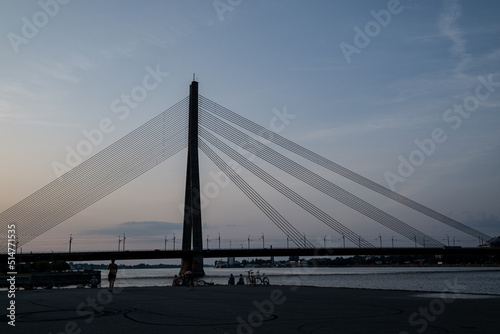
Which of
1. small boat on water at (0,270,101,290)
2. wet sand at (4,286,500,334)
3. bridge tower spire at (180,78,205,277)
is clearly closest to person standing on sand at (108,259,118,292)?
wet sand at (4,286,500,334)

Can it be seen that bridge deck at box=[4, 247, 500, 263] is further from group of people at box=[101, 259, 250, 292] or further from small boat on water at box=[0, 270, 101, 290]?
group of people at box=[101, 259, 250, 292]

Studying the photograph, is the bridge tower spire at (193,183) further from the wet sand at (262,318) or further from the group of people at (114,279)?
the wet sand at (262,318)

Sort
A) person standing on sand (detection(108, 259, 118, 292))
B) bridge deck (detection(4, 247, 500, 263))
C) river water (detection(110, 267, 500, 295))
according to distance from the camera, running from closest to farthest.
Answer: person standing on sand (detection(108, 259, 118, 292)) < river water (detection(110, 267, 500, 295)) < bridge deck (detection(4, 247, 500, 263))

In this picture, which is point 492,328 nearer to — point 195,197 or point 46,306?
point 46,306

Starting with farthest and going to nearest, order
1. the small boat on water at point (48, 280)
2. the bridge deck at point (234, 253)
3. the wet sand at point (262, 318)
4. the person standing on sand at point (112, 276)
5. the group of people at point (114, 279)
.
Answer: the bridge deck at point (234, 253), the small boat on water at point (48, 280), the group of people at point (114, 279), the person standing on sand at point (112, 276), the wet sand at point (262, 318)

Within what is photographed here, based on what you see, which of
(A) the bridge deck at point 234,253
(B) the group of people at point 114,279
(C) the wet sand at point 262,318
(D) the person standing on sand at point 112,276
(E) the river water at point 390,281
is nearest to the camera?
(C) the wet sand at point 262,318

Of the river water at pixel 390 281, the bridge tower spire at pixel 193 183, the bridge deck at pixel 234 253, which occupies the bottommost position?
the river water at pixel 390 281

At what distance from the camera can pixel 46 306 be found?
15867mm

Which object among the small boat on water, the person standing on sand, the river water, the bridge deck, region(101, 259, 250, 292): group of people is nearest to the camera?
the person standing on sand

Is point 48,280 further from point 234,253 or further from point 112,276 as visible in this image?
point 234,253

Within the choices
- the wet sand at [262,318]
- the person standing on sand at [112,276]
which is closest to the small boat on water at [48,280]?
the person standing on sand at [112,276]

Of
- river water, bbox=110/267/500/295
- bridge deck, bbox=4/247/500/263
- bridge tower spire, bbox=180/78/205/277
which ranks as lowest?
river water, bbox=110/267/500/295

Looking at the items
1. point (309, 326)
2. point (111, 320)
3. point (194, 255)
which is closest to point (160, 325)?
point (111, 320)

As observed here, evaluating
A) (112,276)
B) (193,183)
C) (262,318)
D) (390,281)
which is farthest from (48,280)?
(390,281)
